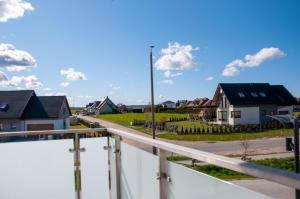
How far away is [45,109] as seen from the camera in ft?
99.0

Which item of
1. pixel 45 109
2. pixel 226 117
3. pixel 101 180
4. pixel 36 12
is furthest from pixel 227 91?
pixel 101 180

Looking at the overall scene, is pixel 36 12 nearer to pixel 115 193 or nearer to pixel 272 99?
pixel 115 193

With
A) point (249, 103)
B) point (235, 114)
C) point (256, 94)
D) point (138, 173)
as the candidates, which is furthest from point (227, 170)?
point (256, 94)

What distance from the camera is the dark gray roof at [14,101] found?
28828 mm

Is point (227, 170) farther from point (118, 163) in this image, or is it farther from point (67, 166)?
point (67, 166)

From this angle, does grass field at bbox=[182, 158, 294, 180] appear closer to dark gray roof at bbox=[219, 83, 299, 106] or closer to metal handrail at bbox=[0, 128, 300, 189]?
metal handrail at bbox=[0, 128, 300, 189]

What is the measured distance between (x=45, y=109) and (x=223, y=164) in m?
30.1

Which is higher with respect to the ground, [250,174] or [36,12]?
[36,12]

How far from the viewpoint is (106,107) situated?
75.9 m

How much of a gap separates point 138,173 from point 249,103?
113 ft

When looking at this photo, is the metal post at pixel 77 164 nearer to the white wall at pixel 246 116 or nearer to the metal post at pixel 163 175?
the metal post at pixel 163 175

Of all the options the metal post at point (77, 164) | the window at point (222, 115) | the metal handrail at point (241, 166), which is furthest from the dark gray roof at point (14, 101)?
the metal handrail at point (241, 166)

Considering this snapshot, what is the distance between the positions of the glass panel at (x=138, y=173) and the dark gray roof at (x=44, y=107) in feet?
89.4

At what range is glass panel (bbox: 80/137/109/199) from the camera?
385 centimetres
